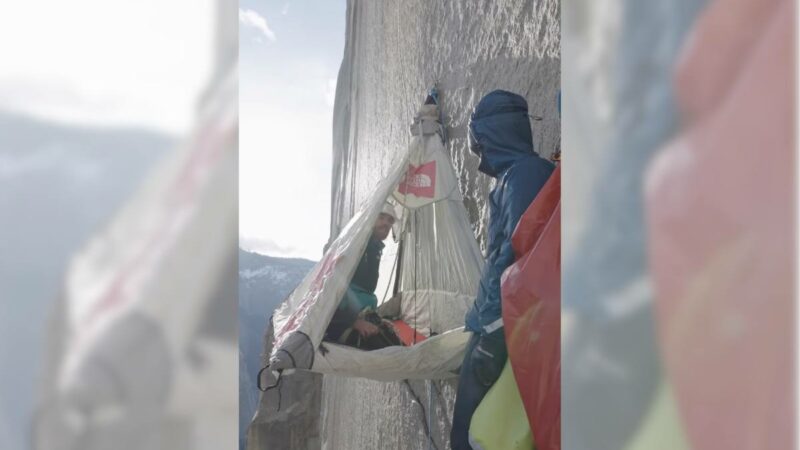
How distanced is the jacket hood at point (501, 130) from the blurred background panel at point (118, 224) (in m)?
1.32

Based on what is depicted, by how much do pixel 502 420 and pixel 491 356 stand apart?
21 centimetres

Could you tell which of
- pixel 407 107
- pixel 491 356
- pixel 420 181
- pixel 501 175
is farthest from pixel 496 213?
pixel 407 107

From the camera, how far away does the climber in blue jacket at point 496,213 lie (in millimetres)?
1842

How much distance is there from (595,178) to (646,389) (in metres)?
0.22

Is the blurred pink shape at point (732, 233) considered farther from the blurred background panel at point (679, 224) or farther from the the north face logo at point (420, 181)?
the the north face logo at point (420, 181)

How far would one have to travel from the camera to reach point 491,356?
1.85 m

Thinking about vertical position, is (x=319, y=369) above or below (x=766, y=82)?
below

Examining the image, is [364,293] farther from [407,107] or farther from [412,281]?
[407,107]

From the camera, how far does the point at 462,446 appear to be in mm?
1948

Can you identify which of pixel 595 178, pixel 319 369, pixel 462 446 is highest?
pixel 595 178

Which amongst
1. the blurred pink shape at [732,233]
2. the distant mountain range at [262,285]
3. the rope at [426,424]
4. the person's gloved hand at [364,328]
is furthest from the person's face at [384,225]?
the distant mountain range at [262,285]

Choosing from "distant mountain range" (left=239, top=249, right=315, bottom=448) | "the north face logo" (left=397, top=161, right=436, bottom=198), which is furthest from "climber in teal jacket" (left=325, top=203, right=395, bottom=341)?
"distant mountain range" (left=239, top=249, right=315, bottom=448)

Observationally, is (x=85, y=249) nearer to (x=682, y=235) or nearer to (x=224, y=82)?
(x=224, y=82)

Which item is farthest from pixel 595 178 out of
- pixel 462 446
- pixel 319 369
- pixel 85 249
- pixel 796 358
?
pixel 319 369
